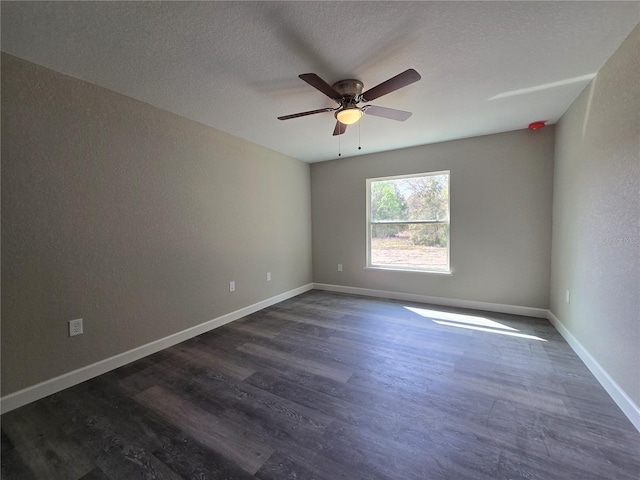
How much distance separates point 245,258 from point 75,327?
1815mm

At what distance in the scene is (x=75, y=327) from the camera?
6.65ft

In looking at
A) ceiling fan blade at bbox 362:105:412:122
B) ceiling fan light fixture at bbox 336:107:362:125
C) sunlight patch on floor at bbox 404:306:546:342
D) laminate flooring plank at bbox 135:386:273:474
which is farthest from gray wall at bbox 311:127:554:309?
laminate flooring plank at bbox 135:386:273:474

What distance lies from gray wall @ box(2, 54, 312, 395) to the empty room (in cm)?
1

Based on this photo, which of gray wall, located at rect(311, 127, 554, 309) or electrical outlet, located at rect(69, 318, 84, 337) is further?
gray wall, located at rect(311, 127, 554, 309)

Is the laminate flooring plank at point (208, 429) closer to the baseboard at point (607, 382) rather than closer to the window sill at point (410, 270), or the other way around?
the baseboard at point (607, 382)

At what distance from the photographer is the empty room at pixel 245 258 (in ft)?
4.67

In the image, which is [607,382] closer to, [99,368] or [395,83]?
[395,83]

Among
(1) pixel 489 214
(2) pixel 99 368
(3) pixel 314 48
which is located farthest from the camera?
(1) pixel 489 214

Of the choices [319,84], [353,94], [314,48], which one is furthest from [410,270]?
[314,48]

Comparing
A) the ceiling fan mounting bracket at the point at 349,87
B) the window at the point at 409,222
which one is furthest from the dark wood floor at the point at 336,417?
the ceiling fan mounting bracket at the point at 349,87

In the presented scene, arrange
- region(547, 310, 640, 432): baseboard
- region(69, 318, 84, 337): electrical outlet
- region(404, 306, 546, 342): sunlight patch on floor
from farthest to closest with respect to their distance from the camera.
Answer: region(404, 306, 546, 342): sunlight patch on floor → region(69, 318, 84, 337): electrical outlet → region(547, 310, 640, 432): baseboard

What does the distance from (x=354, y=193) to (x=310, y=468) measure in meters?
3.79

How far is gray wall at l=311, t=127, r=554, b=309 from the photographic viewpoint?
10.6 feet

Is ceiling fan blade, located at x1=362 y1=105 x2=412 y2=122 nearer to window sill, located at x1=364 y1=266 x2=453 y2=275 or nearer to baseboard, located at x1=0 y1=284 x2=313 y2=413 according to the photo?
window sill, located at x1=364 y1=266 x2=453 y2=275
